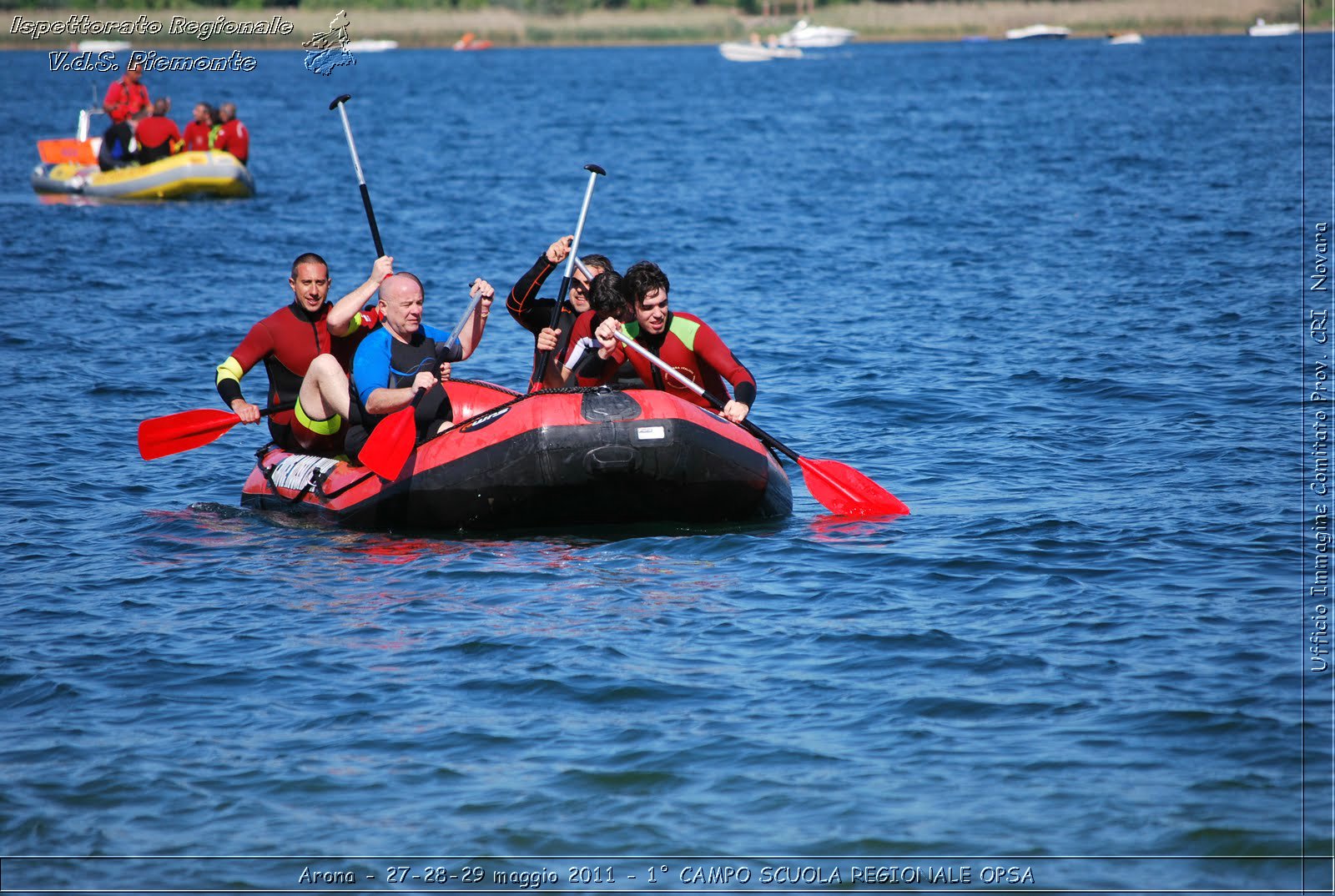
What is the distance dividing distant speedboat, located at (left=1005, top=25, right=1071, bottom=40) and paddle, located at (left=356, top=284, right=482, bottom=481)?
83503 millimetres

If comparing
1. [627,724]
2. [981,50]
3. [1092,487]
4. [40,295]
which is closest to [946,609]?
[627,724]

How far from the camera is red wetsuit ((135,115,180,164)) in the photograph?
2397 centimetres

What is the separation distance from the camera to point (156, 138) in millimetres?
24234

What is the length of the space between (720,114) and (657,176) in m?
16.6

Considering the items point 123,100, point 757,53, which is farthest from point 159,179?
point 757,53

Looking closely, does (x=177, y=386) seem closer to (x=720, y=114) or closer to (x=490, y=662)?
(x=490, y=662)

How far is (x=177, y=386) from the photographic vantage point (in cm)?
1257

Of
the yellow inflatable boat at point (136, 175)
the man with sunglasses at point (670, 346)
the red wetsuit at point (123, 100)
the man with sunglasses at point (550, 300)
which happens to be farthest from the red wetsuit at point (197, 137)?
the man with sunglasses at point (670, 346)

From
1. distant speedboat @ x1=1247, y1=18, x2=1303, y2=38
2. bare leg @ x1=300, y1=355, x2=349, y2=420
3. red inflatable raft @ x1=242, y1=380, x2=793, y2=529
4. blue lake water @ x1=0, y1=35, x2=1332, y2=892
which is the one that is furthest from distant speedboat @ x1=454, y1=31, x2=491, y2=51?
red inflatable raft @ x1=242, y1=380, x2=793, y2=529

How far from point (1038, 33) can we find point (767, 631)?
84.8 m

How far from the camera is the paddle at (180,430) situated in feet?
29.2

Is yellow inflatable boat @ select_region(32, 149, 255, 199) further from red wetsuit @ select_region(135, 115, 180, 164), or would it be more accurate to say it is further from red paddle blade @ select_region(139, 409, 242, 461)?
red paddle blade @ select_region(139, 409, 242, 461)

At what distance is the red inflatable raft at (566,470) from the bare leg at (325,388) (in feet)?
1.14

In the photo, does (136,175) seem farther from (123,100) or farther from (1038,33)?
(1038,33)
